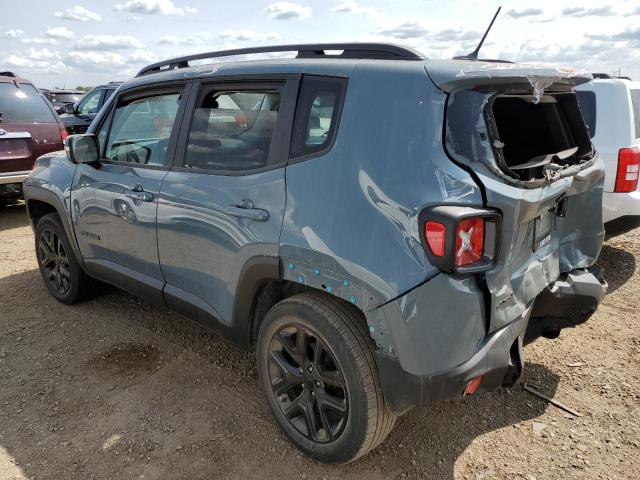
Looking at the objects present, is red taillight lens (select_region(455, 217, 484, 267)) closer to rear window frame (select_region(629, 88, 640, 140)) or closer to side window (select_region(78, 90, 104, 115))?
rear window frame (select_region(629, 88, 640, 140))

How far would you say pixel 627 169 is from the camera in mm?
4426

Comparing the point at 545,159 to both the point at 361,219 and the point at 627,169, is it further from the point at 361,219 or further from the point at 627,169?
the point at 627,169

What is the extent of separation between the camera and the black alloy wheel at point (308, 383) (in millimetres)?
2373

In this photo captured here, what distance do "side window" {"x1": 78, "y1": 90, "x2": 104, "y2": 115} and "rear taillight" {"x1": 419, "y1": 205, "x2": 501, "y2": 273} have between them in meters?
11.9

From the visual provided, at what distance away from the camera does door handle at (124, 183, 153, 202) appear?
10.1ft

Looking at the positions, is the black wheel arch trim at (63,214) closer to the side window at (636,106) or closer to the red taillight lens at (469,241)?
the red taillight lens at (469,241)

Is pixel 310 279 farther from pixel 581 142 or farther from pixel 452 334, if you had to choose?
pixel 581 142

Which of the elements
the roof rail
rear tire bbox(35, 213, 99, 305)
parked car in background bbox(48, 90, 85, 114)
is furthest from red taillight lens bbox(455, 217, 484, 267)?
parked car in background bbox(48, 90, 85, 114)

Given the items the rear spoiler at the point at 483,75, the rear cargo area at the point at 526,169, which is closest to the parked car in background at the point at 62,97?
the rear cargo area at the point at 526,169

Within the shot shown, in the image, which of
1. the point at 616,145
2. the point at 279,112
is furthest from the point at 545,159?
the point at 616,145

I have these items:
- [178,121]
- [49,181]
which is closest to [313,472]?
[178,121]

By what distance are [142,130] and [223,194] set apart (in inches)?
44.3

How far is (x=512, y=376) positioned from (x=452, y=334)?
1.54ft

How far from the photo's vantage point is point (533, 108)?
2.88m
